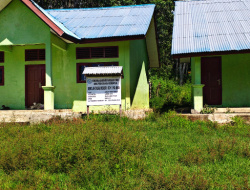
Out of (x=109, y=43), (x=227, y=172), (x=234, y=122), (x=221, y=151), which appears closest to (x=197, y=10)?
(x=109, y=43)

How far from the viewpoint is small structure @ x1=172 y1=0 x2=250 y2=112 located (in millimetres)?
10938

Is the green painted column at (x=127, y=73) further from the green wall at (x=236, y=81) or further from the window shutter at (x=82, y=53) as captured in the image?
the green wall at (x=236, y=81)

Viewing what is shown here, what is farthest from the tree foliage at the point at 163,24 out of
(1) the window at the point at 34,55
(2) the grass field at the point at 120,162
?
(2) the grass field at the point at 120,162

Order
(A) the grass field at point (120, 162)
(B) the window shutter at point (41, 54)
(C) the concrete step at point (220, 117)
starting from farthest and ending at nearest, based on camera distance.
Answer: (B) the window shutter at point (41, 54)
(C) the concrete step at point (220, 117)
(A) the grass field at point (120, 162)

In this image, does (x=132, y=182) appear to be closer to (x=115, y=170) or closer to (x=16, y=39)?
(x=115, y=170)

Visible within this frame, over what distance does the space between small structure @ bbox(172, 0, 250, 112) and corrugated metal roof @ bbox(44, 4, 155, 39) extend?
172cm

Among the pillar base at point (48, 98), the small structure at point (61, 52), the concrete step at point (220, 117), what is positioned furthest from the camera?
the small structure at point (61, 52)

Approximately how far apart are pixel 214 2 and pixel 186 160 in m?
12.0

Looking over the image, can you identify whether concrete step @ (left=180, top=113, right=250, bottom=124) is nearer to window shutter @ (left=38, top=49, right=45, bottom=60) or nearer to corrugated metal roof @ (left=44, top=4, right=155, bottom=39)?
corrugated metal roof @ (left=44, top=4, right=155, bottom=39)

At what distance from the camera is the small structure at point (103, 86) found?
1009cm

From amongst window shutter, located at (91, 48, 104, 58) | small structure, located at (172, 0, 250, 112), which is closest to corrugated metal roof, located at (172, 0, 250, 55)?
small structure, located at (172, 0, 250, 112)

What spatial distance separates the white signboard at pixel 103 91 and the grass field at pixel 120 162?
2.70m

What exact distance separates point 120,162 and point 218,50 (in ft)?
23.3

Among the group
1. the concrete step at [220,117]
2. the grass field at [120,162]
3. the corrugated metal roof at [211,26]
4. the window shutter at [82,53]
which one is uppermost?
the corrugated metal roof at [211,26]
